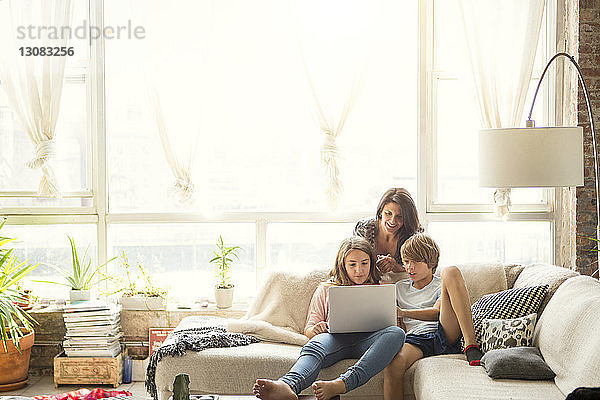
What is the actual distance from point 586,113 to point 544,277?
135 centimetres

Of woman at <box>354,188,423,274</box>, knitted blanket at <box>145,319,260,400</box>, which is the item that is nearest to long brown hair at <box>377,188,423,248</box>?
woman at <box>354,188,423,274</box>

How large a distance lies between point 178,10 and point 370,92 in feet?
4.71

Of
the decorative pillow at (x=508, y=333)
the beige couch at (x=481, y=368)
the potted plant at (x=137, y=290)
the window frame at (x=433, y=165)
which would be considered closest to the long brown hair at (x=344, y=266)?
the beige couch at (x=481, y=368)

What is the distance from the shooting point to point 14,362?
4.38 m

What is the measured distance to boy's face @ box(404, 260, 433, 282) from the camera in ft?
12.9

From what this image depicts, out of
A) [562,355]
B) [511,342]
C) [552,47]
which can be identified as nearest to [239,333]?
[511,342]

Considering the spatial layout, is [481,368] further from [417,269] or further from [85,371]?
[85,371]

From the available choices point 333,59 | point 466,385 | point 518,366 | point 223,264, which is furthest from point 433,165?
point 466,385

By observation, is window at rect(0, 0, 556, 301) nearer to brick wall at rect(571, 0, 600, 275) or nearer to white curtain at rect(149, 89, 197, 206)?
white curtain at rect(149, 89, 197, 206)

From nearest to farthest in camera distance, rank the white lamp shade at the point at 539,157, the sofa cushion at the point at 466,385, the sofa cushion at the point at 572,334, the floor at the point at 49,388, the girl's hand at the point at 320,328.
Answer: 1. the sofa cushion at the point at 572,334
2. the sofa cushion at the point at 466,385
3. the white lamp shade at the point at 539,157
4. the girl's hand at the point at 320,328
5. the floor at the point at 49,388

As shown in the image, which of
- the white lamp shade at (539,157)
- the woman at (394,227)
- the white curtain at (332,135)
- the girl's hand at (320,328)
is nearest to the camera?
the white lamp shade at (539,157)

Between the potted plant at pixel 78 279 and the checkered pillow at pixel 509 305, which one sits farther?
the potted plant at pixel 78 279

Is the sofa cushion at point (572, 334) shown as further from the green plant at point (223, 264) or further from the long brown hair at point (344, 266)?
the green plant at point (223, 264)

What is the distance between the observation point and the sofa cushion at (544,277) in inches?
141
